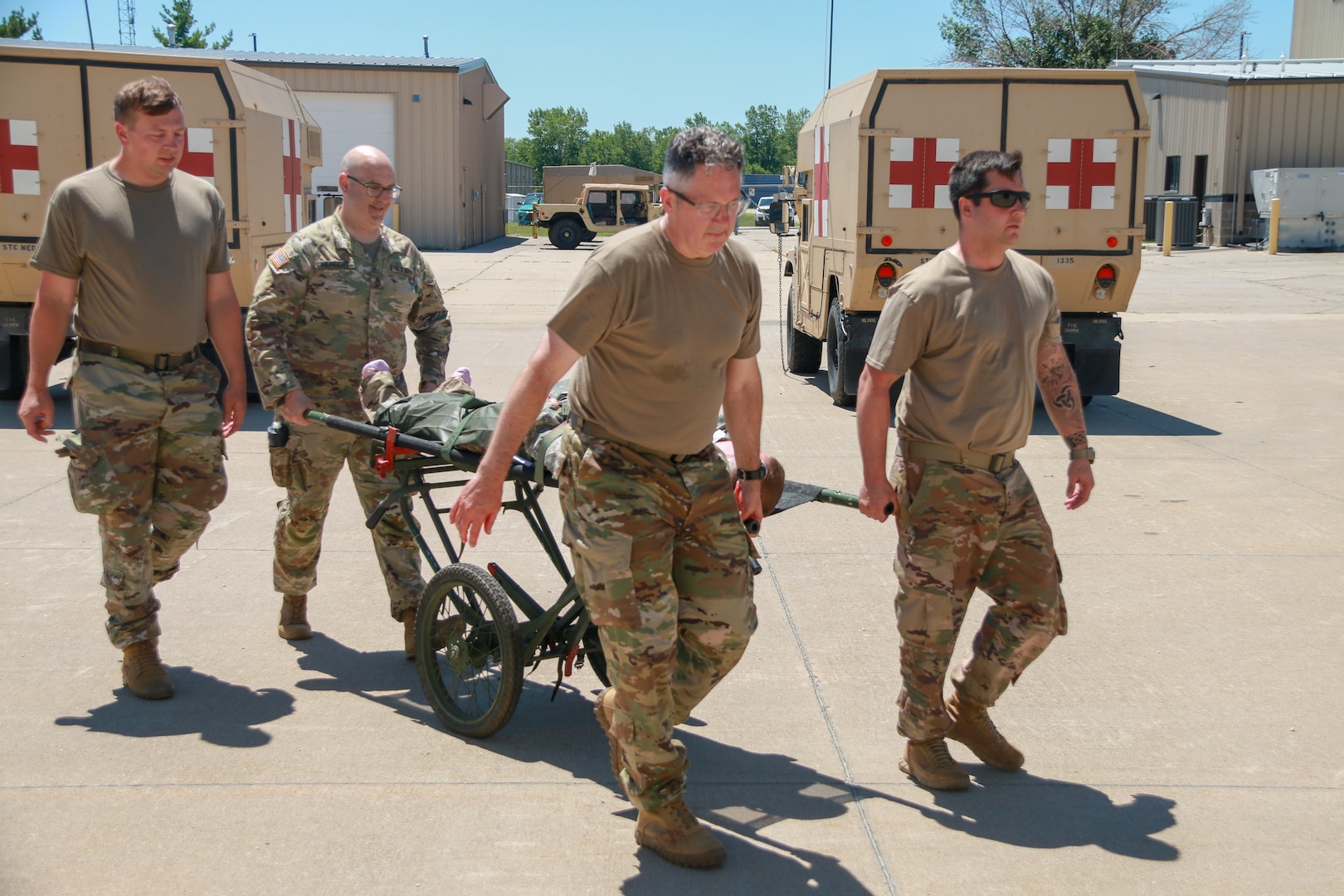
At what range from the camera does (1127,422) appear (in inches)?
414

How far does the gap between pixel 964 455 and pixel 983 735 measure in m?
0.92

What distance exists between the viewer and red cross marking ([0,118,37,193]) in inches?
389

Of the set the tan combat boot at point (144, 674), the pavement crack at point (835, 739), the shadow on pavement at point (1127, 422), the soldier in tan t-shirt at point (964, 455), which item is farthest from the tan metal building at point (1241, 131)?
the tan combat boot at point (144, 674)

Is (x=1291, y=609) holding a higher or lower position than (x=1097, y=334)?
lower

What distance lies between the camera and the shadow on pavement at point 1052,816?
3611mm

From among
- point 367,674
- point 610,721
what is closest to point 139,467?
point 367,674

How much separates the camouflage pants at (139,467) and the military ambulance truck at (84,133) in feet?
18.7

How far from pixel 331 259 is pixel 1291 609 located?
4.35 meters

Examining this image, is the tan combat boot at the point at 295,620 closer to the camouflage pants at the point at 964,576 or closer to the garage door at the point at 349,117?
the camouflage pants at the point at 964,576

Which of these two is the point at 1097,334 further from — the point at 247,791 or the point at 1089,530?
the point at 247,791

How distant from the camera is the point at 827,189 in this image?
11.4 m

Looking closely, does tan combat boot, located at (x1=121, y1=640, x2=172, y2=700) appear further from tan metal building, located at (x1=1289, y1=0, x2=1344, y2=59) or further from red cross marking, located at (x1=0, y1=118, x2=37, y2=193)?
tan metal building, located at (x1=1289, y1=0, x2=1344, y2=59)

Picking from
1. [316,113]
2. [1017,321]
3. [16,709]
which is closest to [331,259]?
[16,709]

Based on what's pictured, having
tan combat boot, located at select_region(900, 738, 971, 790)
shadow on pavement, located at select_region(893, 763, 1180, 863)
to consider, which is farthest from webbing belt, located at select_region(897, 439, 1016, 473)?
shadow on pavement, located at select_region(893, 763, 1180, 863)
